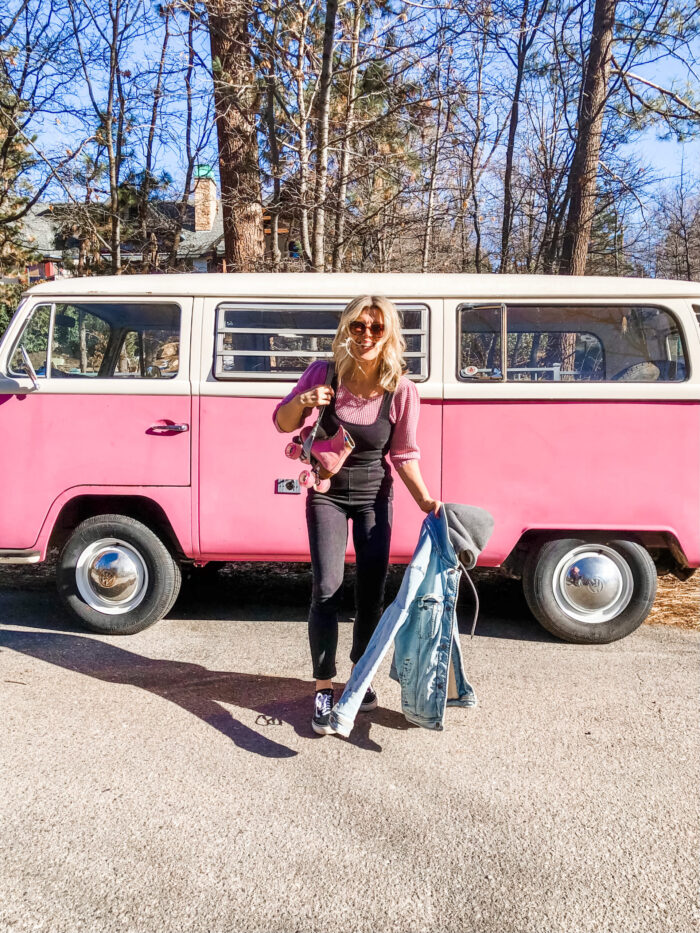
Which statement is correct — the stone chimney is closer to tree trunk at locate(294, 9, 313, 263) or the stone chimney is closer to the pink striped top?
tree trunk at locate(294, 9, 313, 263)

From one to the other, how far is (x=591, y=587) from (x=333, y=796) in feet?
7.70

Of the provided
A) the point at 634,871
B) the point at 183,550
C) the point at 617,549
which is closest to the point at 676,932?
the point at 634,871

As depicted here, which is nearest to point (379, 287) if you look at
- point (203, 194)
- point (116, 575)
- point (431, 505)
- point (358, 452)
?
point (358, 452)

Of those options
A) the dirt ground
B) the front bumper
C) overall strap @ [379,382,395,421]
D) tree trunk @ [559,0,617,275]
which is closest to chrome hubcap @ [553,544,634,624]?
the dirt ground

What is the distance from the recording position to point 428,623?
3193 mm

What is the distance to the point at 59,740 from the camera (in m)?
3.31

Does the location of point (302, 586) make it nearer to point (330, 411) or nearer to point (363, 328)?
point (330, 411)

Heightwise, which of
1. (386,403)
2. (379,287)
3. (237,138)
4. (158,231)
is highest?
(237,138)

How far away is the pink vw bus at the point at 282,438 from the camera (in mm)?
4473

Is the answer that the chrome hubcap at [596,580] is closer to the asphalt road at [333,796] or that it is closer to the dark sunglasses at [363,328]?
the asphalt road at [333,796]

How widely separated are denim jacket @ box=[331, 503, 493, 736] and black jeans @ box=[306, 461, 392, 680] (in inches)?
7.9

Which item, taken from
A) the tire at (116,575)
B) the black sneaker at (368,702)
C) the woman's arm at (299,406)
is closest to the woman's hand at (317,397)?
the woman's arm at (299,406)

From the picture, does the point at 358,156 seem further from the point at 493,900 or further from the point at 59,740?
the point at 493,900

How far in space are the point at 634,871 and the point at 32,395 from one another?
4073 mm
